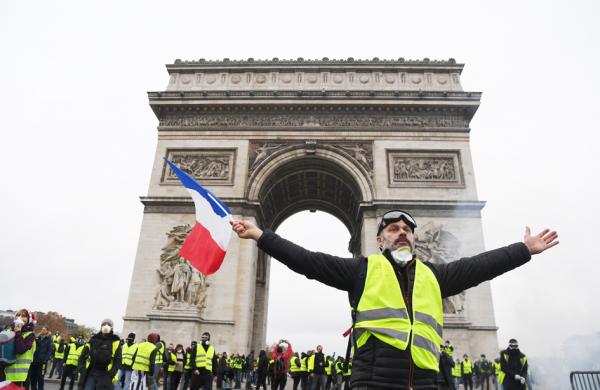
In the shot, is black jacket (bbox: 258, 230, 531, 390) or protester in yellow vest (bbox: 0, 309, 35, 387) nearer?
black jacket (bbox: 258, 230, 531, 390)

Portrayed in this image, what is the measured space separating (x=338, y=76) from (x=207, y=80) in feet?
22.6

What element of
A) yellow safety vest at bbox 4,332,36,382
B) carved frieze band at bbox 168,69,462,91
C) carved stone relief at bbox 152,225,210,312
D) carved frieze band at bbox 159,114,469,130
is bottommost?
yellow safety vest at bbox 4,332,36,382

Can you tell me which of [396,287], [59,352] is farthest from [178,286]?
[396,287]

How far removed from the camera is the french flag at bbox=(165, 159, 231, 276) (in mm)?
3902

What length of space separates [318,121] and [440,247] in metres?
8.19

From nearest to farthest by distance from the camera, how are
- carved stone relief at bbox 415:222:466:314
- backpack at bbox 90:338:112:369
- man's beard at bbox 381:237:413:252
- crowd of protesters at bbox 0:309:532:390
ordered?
1. man's beard at bbox 381:237:413:252
2. crowd of protesters at bbox 0:309:532:390
3. backpack at bbox 90:338:112:369
4. carved stone relief at bbox 415:222:466:314

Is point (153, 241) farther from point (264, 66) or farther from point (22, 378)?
point (22, 378)

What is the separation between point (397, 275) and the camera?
2.14m

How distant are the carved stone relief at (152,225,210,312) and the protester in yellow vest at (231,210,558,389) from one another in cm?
1555

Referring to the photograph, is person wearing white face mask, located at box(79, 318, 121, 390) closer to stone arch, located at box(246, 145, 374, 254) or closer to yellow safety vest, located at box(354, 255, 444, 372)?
yellow safety vest, located at box(354, 255, 444, 372)

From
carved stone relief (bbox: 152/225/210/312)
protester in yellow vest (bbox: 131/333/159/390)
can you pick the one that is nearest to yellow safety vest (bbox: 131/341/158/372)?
protester in yellow vest (bbox: 131/333/159/390)

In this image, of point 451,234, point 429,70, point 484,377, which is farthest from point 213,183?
point 484,377

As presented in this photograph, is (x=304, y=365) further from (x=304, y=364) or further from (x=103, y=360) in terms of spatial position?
(x=103, y=360)

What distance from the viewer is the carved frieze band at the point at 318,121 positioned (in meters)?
19.9
